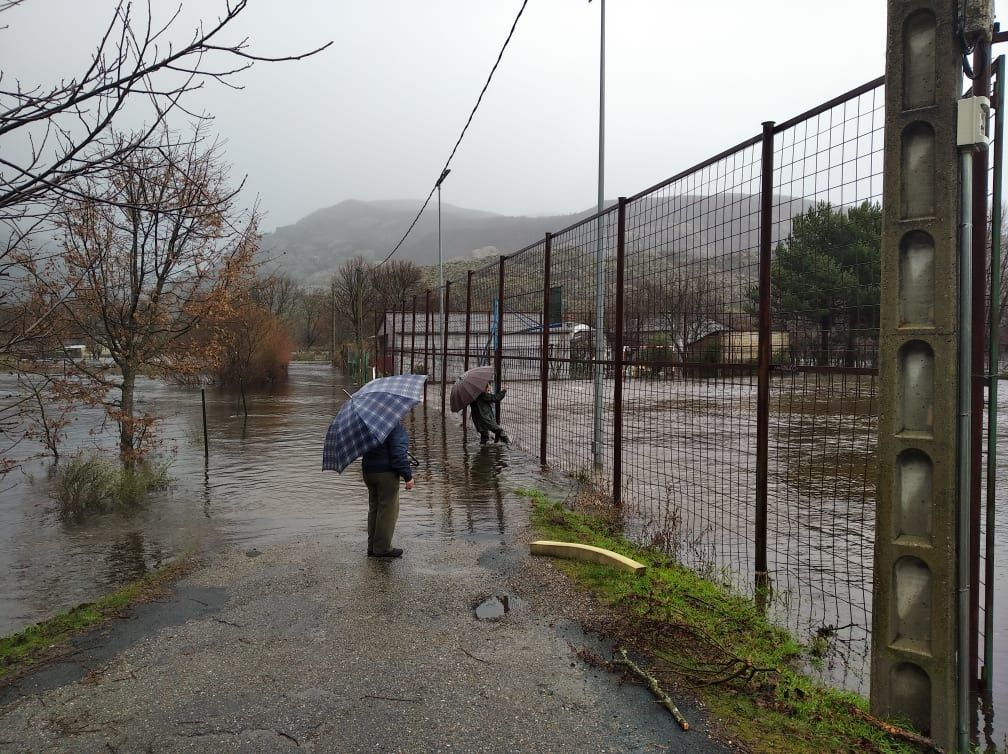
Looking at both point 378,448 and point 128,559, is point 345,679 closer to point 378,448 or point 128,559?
point 378,448

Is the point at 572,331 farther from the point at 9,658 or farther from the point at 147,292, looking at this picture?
the point at 9,658

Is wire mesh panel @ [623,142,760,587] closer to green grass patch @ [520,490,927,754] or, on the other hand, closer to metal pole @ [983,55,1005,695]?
green grass patch @ [520,490,927,754]

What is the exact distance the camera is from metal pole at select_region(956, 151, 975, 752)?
315cm

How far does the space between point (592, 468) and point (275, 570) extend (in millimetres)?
5636

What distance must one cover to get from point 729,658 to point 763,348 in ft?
7.17

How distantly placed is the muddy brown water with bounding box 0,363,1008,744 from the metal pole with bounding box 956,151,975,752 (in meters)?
0.73

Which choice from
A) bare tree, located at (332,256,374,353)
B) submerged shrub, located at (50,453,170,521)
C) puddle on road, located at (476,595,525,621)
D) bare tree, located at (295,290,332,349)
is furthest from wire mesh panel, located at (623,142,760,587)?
bare tree, located at (295,290,332,349)

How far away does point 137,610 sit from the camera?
5.28 metres

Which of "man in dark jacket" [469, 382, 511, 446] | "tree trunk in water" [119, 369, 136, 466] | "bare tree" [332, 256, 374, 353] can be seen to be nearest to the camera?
"tree trunk in water" [119, 369, 136, 466]

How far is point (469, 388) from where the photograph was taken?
12477 millimetres

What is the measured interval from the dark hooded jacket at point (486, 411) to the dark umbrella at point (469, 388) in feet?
0.97

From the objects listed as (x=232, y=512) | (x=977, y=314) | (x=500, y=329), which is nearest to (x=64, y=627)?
(x=232, y=512)

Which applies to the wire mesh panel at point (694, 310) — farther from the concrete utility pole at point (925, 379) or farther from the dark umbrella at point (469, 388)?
the dark umbrella at point (469, 388)

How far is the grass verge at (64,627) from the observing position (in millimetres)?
4449
